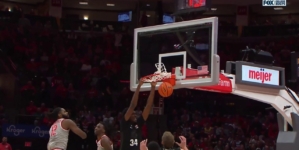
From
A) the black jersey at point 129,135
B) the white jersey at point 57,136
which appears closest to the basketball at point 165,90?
the black jersey at point 129,135

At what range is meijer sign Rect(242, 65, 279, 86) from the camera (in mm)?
8188

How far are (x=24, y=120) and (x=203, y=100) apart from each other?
23.6 feet

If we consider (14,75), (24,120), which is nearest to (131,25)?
(14,75)

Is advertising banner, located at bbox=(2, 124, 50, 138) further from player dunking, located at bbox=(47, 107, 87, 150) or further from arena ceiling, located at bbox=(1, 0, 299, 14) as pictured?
arena ceiling, located at bbox=(1, 0, 299, 14)

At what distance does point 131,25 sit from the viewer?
2794cm

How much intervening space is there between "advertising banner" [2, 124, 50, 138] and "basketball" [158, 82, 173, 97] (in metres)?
10.6

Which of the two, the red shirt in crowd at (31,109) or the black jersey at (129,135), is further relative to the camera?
the red shirt in crowd at (31,109)

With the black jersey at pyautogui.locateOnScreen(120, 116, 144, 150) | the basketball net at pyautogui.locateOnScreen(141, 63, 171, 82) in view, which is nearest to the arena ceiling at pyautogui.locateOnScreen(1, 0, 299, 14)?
the basketball net at pyautogui.locateOnScreen(141, 63, 171, 82)

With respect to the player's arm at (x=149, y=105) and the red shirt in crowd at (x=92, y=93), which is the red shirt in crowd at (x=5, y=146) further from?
the player's arm at (x=149, y=105)

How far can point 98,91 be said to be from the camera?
2155cm

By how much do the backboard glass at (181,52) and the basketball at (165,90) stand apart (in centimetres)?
44

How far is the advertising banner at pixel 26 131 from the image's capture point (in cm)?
1736

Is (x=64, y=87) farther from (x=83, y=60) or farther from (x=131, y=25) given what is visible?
(x=131, y=25)

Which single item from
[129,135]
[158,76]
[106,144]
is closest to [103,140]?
[106,144]
